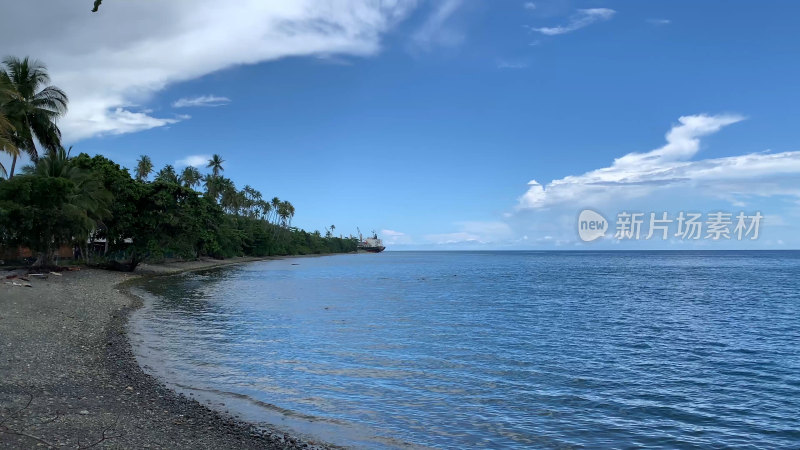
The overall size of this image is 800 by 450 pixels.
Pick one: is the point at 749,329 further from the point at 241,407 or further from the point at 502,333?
the point at 241,407

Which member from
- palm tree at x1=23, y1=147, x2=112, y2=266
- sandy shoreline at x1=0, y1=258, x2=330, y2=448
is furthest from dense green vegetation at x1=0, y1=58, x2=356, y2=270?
sandy shoreline at x1=0, y1=258, x2=330, y2=448

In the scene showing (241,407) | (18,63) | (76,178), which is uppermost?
(18,63)

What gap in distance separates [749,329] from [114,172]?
51.2m

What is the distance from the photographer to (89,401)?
9883 millimetres

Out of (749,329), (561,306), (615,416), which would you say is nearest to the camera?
(615,416)

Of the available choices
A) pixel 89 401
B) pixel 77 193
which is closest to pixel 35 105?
pixel 77 193

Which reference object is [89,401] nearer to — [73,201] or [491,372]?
[491,372]

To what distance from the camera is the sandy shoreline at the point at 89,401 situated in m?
8.02

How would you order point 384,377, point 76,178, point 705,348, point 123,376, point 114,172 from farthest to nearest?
point 114,172 < point 76,178 < point 705,348 < point 384,377 < point 123,376

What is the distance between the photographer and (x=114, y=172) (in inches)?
1973

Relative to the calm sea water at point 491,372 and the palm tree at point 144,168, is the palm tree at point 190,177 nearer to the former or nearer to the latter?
the palm tree at point 144,168

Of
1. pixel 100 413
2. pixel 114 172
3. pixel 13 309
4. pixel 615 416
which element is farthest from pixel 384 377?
pixel 114 172

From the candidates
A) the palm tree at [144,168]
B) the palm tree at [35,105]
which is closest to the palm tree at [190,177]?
the palm tree at [144,168]

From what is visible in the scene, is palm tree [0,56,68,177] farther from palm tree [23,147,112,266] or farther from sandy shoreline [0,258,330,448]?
sandy shoreline [0,258,330,448]
